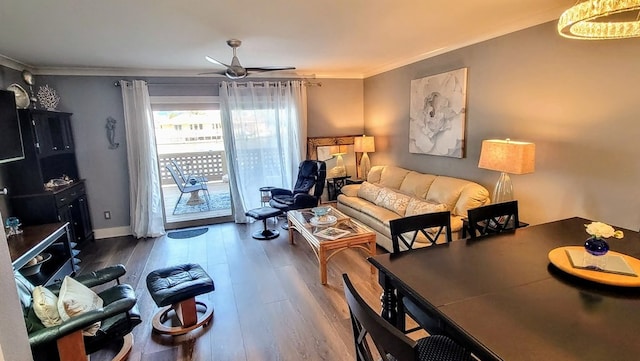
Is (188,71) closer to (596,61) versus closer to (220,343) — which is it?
(220,343)

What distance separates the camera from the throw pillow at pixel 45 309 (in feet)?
5.97

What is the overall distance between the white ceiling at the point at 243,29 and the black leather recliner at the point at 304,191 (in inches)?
65.6

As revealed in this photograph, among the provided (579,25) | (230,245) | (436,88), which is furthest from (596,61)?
(230,245)

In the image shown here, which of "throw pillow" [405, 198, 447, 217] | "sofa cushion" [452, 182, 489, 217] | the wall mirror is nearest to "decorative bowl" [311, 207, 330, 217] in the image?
"throw pillow" [405, 198, 447, 217]

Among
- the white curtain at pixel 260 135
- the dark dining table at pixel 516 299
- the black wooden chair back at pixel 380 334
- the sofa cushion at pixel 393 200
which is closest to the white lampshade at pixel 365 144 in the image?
the white curtain at pixel 260 135

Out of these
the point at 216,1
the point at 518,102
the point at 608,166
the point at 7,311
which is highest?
the point at 216,1

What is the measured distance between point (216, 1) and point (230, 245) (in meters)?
3.02

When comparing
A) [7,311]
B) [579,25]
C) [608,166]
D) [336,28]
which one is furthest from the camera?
[336,28]

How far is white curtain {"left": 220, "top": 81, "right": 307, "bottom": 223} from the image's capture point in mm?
5055

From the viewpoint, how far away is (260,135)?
5234 mm

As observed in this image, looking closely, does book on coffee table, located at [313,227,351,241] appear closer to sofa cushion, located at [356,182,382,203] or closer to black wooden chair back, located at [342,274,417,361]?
sofa cushion, located at [356,182,382,203]

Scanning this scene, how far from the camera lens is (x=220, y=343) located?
2.35 m

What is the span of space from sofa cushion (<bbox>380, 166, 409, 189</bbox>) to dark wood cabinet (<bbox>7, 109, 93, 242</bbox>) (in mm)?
4253

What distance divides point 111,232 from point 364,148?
424cm
